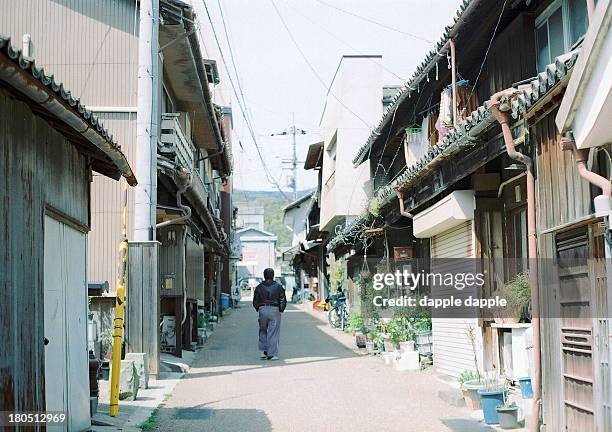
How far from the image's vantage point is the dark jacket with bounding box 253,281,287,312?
61.7 feet

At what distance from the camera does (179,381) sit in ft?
47.6

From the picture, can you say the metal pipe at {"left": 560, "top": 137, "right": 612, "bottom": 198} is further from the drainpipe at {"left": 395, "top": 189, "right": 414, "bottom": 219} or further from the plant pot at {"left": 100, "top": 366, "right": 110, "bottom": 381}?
the plant pot at {"left": 100, "top": 366, "right": 110, "bottom": 381}

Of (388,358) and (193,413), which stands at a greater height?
(388,358)

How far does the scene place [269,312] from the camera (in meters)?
18.7

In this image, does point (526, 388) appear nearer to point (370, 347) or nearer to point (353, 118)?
point (370, 347)

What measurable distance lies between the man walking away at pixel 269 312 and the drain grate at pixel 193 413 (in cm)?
667

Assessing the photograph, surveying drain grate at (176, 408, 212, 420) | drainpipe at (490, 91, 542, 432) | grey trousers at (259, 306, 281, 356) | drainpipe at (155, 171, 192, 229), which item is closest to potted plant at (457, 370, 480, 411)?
drainpipe at (490, 91, 542, 432)

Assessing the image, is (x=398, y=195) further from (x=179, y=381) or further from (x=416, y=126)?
(x=179, y=381)

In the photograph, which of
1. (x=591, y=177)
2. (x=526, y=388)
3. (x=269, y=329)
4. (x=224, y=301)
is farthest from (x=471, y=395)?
(x=224, y=301)

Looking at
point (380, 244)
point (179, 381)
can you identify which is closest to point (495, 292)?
point (179, 381)

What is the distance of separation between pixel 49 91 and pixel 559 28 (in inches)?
277

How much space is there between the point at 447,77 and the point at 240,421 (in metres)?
7.91

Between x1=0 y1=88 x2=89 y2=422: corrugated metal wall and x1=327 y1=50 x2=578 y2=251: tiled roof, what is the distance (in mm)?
4752

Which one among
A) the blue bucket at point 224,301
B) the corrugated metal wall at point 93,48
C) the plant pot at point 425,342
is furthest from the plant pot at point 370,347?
the blue bucket at point 224,301
